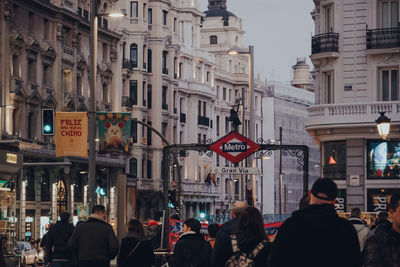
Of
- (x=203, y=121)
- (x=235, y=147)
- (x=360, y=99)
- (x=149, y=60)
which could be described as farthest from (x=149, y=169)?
(x=235, y=147)

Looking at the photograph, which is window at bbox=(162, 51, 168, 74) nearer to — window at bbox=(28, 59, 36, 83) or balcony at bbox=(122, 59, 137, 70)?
Answer: balcony at bbox=(122, 59, 137, 70)

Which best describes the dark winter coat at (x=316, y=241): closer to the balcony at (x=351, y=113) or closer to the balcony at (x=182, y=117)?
the balcony at (x=351, y=113)

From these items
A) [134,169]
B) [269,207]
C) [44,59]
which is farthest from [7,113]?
[269,207]

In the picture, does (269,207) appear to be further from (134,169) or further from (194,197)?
(134,169)

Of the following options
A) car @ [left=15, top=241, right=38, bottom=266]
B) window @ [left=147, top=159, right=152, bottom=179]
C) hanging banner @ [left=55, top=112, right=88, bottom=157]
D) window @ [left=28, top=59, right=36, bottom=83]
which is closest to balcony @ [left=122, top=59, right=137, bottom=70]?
window @ [left=147, top=159, right=152, bottom=179]

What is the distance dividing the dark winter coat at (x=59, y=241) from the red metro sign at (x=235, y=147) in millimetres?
6012

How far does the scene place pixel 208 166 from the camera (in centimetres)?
10650

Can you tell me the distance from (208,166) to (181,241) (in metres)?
91.4

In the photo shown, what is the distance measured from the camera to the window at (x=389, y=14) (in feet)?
132

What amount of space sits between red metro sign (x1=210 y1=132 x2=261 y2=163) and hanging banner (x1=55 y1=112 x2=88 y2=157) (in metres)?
4.57

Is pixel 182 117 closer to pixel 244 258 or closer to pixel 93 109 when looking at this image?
pixel 93 109

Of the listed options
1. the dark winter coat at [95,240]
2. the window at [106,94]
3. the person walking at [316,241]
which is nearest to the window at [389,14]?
the dark winter coat at [95,240]

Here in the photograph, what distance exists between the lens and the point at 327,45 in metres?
41.2

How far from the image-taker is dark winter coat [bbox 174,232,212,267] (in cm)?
1498
